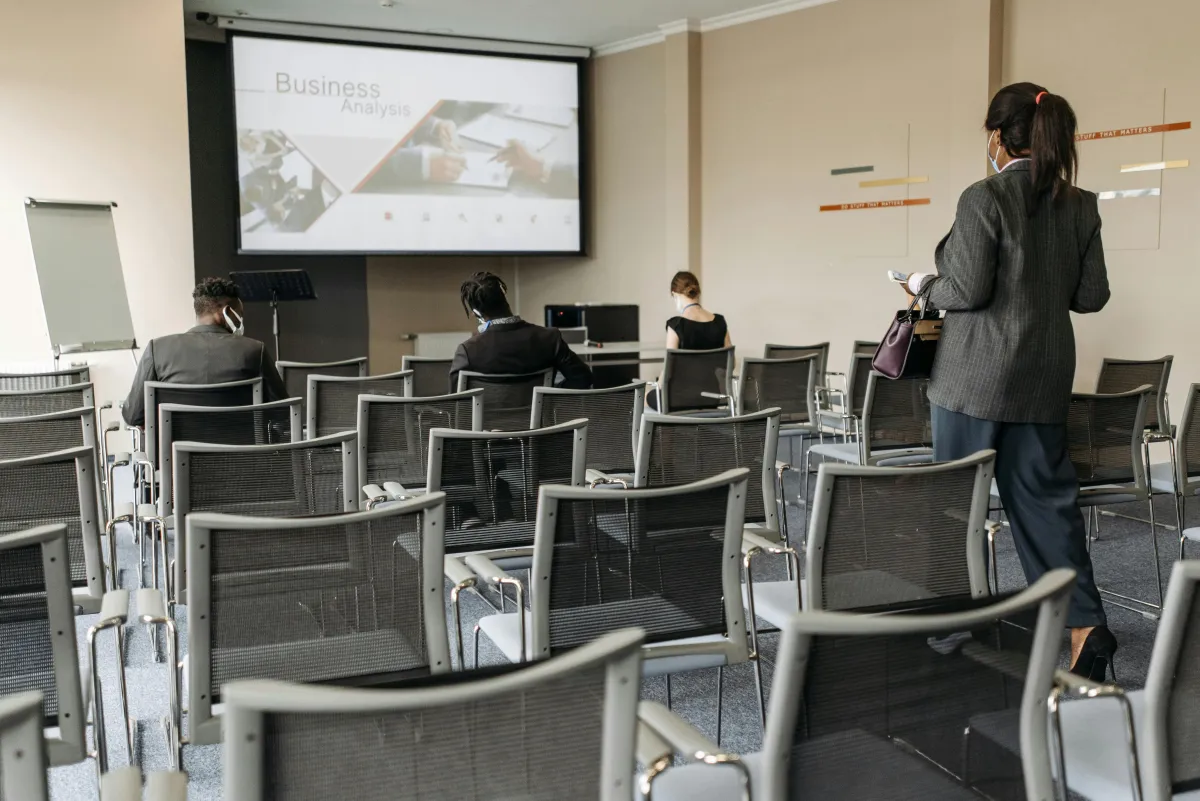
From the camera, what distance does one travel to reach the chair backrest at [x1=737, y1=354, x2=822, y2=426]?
542cm

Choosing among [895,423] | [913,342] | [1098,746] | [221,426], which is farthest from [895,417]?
[1098,746]

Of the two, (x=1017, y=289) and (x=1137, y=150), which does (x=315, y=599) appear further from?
(x=1137, y=150)

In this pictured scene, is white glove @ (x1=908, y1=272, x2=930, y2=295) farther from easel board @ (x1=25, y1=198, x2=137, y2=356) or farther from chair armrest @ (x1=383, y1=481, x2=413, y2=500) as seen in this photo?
easel board @ (x1=25, y1=198, x2=137, y2=356)

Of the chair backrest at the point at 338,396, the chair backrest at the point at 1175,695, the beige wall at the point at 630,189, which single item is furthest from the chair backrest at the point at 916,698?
the beige wall at the point at 630,189

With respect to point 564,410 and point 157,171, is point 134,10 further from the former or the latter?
point 564,410

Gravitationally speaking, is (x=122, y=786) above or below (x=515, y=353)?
below

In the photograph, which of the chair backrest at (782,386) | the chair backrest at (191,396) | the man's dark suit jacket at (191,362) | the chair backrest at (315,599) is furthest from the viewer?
the chair backrest at (782,386)

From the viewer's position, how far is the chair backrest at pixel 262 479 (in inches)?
106

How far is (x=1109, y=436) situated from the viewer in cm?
380

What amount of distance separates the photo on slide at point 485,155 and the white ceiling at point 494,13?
2.41 feet

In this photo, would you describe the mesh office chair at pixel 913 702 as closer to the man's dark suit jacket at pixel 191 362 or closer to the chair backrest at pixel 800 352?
the man's dark suit jacket at pixel 191 362

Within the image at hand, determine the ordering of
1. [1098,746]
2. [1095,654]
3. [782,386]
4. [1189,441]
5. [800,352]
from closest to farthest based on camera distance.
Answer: [1098,746] → [1095,654] → [1189,441] → [782,386] → [800,352]

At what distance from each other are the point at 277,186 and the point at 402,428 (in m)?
6.17

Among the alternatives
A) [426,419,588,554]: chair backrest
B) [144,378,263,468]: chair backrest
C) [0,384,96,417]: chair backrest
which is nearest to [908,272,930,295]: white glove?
[426,419,588,554]: chair backrest
